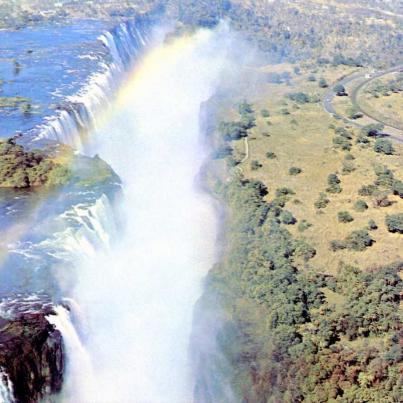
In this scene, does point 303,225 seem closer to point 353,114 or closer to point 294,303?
point 294,303

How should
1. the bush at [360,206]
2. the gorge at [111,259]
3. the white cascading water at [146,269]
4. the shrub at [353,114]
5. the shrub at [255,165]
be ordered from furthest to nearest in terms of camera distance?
1. the shrub at [353,114]
2. the shrub at [255,165]
3. the bush at [360,206]
4. the white cascading water at [146,269]
5. the gorge at [111,259]

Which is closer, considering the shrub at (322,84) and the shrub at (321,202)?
the shrub at (321,202)

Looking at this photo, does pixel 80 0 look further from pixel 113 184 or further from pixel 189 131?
pixel 113 184

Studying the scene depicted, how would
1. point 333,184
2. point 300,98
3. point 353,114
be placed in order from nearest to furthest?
point 333,184, point 353,114, point 300,98

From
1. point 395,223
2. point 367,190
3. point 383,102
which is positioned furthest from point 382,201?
point 383,102

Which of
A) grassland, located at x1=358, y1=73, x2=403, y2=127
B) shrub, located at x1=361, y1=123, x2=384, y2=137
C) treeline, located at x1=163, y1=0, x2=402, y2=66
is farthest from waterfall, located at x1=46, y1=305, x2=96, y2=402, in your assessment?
treeline, located at x1=163, y1=0, x2=402, y2=66

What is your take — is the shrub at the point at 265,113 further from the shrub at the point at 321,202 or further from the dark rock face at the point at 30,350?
the dark rock face at the point at 30,350

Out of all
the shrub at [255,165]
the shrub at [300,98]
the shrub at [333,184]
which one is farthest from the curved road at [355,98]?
the shrub at [255,165]
